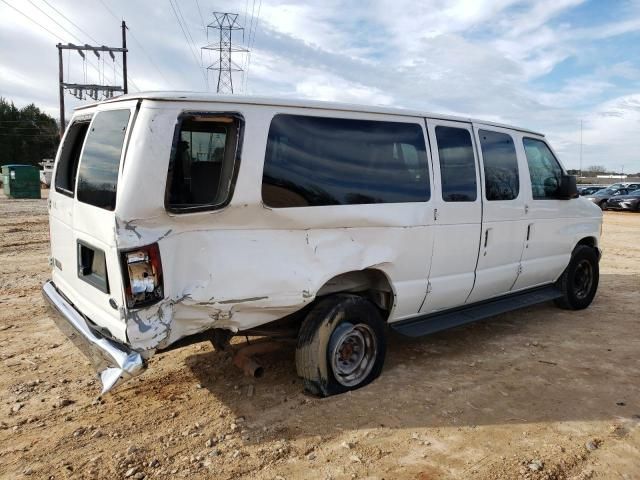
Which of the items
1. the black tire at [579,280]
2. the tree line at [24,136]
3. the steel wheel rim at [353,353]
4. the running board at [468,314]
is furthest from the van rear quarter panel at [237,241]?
the tree line at [24,136]

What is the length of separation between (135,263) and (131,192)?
42 cm

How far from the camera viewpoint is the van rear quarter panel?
9.88 ft

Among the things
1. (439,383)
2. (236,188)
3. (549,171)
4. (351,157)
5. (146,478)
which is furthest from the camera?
(549,171)

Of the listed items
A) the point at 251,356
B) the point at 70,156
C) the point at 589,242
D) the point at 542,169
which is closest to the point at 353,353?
the point at 251,356

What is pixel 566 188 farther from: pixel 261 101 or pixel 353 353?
Answer: pixel 261 101

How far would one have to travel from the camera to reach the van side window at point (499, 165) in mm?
4988

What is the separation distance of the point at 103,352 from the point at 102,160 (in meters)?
1.29

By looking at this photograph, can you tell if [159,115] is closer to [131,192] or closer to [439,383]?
[131,192]

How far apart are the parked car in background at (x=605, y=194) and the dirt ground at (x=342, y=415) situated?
2773 centimetres

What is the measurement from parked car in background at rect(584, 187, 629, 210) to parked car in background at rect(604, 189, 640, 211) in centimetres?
71

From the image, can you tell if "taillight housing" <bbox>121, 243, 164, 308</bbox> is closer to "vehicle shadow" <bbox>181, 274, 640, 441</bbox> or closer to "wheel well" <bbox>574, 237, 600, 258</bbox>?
"vehicle shadow" <bbox>181, 274, 640, 441</bbox>

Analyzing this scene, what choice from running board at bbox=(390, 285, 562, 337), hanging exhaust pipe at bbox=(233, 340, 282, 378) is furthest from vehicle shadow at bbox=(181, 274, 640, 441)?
running board at bbox=(390, 285, 562, 337)

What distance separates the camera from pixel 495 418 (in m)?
3.67

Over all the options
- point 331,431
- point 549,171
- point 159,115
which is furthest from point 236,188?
point 549,171
